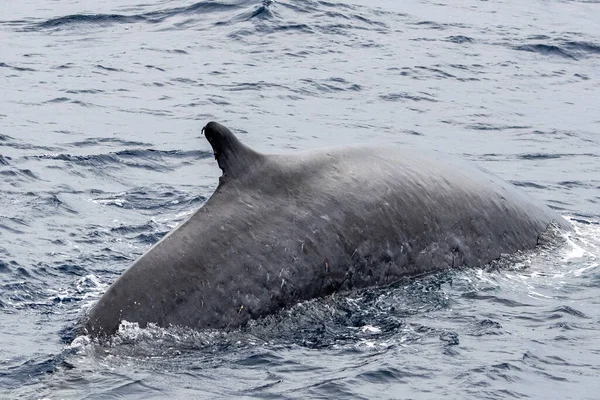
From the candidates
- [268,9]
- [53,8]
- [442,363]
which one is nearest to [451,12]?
[268,9]

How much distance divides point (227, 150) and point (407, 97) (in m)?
15.4

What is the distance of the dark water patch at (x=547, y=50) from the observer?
30891mm

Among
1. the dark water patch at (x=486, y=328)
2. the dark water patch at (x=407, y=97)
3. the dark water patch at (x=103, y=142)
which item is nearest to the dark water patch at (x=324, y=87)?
the dark water patch at (x=407, y=97)

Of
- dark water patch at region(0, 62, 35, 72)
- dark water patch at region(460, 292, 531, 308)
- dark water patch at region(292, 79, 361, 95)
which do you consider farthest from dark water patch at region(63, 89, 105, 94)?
dark water patch at region(460, 292, 531, 308)

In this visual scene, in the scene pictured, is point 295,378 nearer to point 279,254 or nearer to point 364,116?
point 279,254

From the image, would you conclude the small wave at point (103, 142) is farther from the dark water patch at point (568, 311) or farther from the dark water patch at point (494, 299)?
the dark water patch at point (568, 311)

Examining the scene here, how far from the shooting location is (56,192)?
15547 millimetres

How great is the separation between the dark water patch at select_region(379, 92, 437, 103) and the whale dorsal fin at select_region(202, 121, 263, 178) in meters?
14.9

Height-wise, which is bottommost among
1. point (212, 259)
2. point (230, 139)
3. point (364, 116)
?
point (364, 116)

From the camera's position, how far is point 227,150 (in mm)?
9828

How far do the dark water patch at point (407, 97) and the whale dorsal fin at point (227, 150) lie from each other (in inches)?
588

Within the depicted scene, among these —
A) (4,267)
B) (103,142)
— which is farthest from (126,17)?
(4,267)

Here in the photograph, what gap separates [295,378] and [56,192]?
7602 mm

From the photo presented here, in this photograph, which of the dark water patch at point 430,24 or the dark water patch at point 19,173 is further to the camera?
the dark water patch at point 430,24
